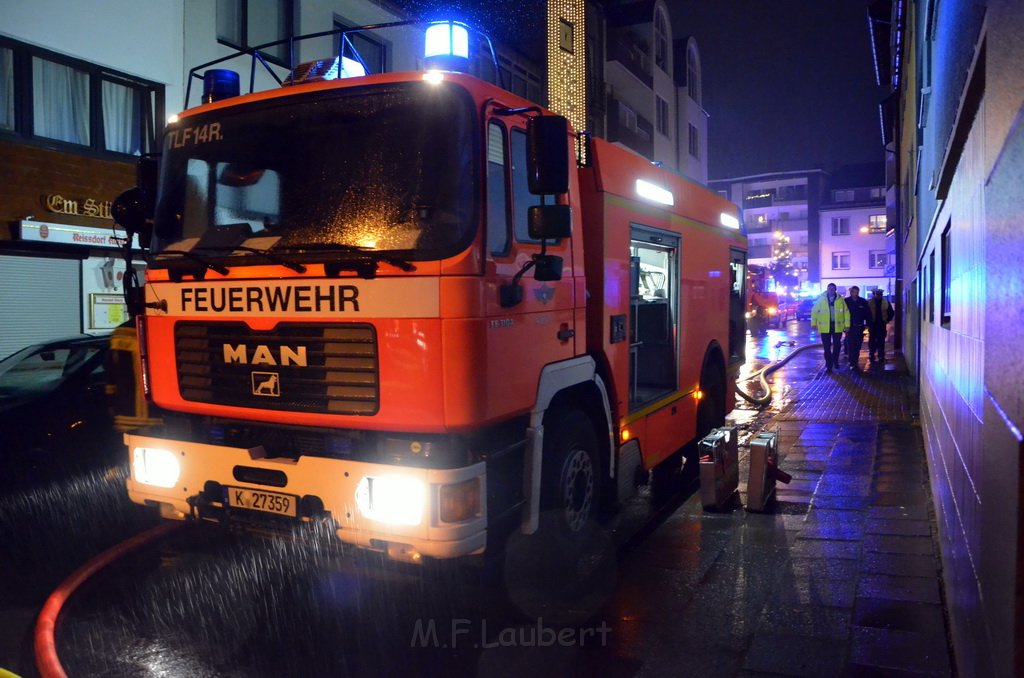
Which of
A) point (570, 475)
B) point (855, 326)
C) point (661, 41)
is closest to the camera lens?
point (570, 475)

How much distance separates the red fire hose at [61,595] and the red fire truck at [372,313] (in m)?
0.67

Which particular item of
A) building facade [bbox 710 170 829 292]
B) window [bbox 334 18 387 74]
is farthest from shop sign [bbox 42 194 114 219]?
building facade [bbox 710 170 829 292]

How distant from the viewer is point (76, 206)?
12203 mm

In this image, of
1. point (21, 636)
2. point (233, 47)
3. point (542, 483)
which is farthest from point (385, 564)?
point (233, 47)

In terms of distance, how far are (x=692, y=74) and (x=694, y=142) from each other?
3413 mm

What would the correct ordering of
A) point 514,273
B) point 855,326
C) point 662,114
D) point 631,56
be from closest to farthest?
point 514,273
point 855,326
point 631,56
point 662,114

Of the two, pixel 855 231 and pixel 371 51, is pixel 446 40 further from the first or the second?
pixel 855 231

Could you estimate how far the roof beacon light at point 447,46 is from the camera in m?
4.58

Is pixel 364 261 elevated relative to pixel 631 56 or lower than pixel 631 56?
lower

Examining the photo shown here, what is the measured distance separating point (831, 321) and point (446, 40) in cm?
1374

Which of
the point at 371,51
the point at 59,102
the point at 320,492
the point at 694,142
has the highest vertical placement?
the point at 694,142

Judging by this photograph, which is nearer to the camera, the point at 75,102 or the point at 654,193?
the point at 654,193

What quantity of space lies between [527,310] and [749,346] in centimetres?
2203

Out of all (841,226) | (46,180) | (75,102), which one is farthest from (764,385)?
(841,226)
